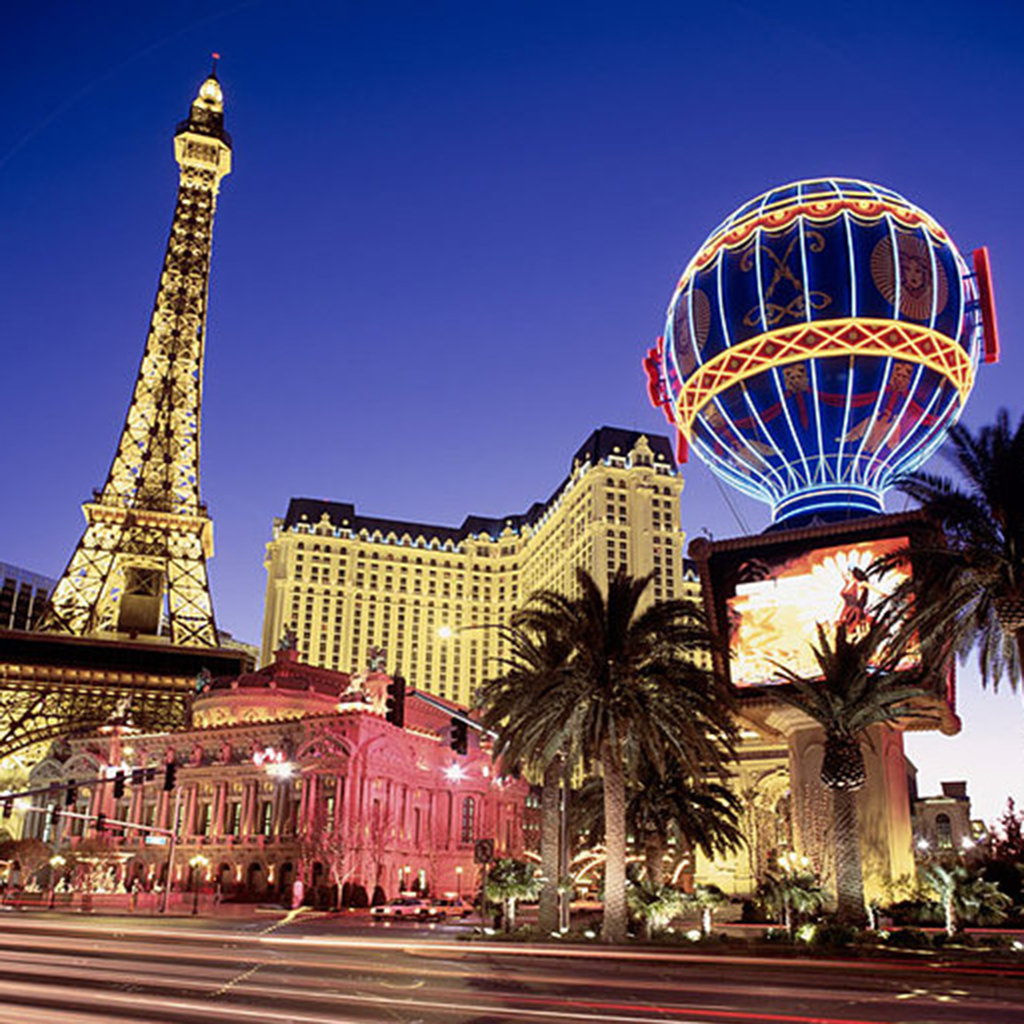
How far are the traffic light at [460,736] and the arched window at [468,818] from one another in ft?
159

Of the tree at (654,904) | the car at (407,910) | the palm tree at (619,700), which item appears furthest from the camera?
the car at (407,910)

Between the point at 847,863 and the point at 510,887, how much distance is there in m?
10.7

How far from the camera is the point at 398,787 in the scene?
67.2m

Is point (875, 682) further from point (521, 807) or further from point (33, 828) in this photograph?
point (33, 828)

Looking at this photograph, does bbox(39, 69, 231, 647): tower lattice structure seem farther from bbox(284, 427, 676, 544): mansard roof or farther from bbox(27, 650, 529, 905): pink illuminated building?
bbox(284, 427, 676, 544): mansard roof

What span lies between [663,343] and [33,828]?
6524cm

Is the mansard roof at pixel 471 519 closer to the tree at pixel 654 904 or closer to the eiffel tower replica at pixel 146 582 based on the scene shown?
the eiffel tower replica at pixel 146 582

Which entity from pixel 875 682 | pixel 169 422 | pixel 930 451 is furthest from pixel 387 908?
pixel 169 422

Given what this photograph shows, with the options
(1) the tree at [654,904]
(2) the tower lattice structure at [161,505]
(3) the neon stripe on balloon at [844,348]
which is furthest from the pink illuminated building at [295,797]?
(3) the neon stripe on balloon at [844,348]

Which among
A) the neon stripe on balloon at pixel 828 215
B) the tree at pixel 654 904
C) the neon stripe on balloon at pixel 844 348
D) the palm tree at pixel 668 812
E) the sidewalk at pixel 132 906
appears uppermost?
the neon stripe on balloon at pixel 828 215

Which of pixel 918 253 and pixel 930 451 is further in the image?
pixel 930 451

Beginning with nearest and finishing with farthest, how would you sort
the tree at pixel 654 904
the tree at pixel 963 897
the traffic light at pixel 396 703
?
the traffic light at pixel 396 703 < the tree at pixel 963 897 < the tree at pixel 654 904

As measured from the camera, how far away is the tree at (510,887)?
111 feet

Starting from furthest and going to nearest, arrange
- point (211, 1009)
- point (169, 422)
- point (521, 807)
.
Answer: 1. point (169, 422)
2. point (521, 807)
3. point (211, 1009)
